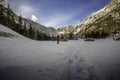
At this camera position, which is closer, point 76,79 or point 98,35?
point 76,79

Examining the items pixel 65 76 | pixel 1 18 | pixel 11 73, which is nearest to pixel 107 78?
pixel 65 76

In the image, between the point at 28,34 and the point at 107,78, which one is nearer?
the point at 107,78

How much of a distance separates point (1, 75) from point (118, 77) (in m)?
5.13

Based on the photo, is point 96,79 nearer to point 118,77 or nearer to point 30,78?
point 118,77

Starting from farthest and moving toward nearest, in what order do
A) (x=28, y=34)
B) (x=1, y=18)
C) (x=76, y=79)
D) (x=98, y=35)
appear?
(x=98, y=35), (x=28, y=34), (x=1, y=18), (x=76, y=79)

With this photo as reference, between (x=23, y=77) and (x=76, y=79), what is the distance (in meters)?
2.23

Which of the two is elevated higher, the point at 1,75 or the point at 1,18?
the point at 1,18

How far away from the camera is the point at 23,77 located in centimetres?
682

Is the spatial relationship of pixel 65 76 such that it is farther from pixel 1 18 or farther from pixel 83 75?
pixel 1 18

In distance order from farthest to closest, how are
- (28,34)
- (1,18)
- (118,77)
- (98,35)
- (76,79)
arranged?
(98,35) → (28,34) → (1,18) → (118,77) → (76,79)

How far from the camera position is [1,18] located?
90.9 meters

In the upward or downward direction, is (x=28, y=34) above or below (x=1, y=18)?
below

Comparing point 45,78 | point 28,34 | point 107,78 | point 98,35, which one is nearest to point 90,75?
point 107,78

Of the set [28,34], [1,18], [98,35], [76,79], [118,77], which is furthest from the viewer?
[98,35]
